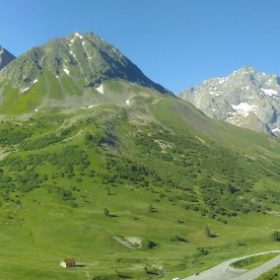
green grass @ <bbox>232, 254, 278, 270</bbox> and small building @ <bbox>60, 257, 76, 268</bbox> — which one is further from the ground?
small building @ <bbox>60, 257, 76, 268</bbox>

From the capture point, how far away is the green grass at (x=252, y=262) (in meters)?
172

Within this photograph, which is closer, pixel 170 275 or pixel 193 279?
pixel 193 279

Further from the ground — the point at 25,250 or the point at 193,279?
the point at 25,250

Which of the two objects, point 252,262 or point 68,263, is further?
point 252,262

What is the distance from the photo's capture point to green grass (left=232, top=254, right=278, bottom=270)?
17200cm

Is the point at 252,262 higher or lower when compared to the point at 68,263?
lower

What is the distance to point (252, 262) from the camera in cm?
18062

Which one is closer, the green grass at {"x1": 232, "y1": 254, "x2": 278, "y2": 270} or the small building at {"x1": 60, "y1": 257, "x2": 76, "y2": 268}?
the green grass at {"x1": 232, "y1": 254, "x2": 278, "y2": 270}

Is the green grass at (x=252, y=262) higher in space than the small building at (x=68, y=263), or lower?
lower

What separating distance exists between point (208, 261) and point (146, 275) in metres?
28.1

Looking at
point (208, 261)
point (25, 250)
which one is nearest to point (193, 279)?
point (208, 261)

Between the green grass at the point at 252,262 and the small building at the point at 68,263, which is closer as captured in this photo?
the green grass at the point at 252,262

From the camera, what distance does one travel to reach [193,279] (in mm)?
156000

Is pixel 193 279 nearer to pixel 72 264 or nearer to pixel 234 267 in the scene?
pixel 234 267
